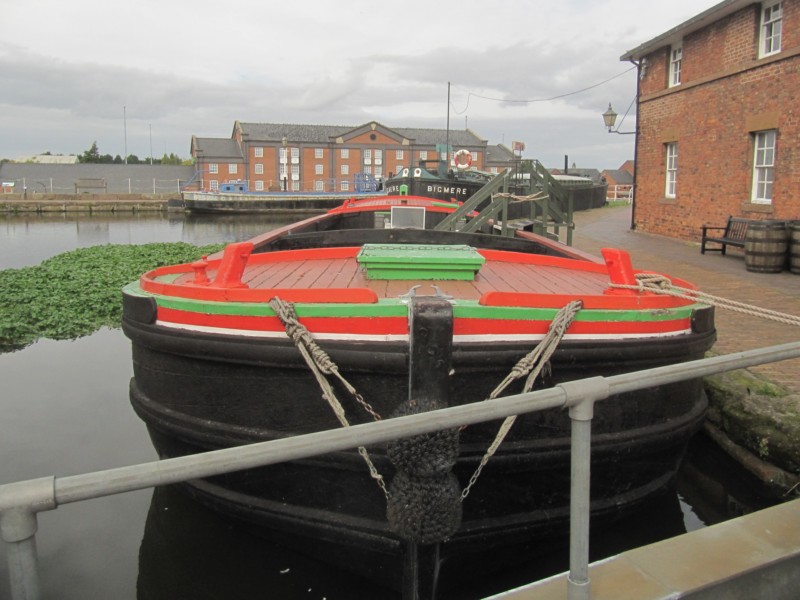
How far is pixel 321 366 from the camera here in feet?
10.0

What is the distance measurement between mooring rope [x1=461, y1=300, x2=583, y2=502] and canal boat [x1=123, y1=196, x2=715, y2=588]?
11 millimetres

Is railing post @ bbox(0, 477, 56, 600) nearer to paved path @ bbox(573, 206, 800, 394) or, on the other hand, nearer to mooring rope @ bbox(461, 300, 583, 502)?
mooring rope @ bbox(461, 300, 583, 502)

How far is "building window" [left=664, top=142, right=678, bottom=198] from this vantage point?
56.5ft

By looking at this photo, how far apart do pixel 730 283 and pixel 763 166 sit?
514 centimetres

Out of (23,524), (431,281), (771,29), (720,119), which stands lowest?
(23,524)

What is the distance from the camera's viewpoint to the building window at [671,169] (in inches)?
678

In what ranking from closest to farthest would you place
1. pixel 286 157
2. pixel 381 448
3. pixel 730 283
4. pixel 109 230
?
pixel 381 448
pixel 730 283
pixel 109 230
pixel 286 157

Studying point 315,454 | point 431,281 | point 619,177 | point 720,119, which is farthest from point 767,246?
point 619,177

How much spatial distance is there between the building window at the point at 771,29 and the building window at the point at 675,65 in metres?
3.26

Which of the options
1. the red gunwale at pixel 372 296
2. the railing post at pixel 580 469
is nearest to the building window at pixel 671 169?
the red gunwale at pixel 372 296

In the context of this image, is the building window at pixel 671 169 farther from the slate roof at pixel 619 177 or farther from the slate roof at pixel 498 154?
the slate roof at pixel 619 177

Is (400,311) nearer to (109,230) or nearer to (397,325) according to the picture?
(397,325)

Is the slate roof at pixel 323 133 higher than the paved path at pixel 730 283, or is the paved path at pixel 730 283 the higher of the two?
the slate roof at pixel 323 133

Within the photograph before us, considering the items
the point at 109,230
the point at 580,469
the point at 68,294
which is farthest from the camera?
the point at 109,230
